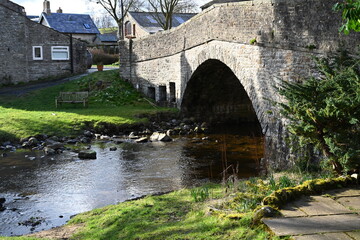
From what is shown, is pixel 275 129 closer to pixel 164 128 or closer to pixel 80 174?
pixel 80 174

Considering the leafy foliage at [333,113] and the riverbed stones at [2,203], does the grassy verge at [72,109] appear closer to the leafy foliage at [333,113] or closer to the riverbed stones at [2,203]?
the riverbed stones at [2,203]

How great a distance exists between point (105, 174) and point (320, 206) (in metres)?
7.28

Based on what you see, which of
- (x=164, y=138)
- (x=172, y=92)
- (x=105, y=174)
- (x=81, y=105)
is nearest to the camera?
(x=105, y=174)

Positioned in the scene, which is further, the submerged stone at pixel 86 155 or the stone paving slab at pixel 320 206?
the submerged stone at pixel 86 155

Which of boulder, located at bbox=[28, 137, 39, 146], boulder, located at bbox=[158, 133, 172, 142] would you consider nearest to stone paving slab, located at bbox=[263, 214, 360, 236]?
boulder, located at bbox=[158, 133, 172, 142]

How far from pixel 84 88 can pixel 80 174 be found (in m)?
12.6

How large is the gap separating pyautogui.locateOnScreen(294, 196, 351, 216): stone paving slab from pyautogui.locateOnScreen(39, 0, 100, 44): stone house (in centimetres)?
4105

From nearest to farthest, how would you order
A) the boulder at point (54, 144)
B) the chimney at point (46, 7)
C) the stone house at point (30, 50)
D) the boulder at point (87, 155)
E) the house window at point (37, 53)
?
the boulder at point (87, 155) → the boulder at point (54, 144) → the stone house at point (30, 50) → the house window at point (37, 53) → the chimney at point (46, 7)

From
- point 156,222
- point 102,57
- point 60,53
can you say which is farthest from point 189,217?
point 102,57

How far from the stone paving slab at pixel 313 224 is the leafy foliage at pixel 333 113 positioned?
173cm

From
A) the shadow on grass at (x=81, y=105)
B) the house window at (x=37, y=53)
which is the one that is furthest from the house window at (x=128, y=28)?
the shadow on grass at (x=81, y=105)

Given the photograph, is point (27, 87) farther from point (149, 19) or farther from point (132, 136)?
point (149, 19)

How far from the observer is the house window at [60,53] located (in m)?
27.9

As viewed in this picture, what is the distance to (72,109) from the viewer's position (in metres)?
20.7
